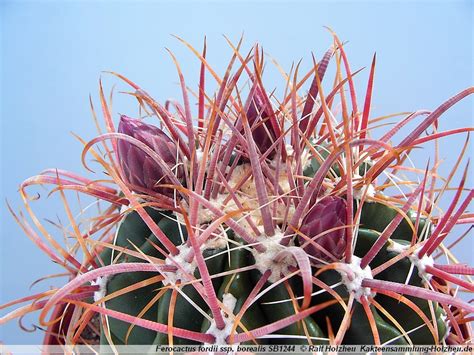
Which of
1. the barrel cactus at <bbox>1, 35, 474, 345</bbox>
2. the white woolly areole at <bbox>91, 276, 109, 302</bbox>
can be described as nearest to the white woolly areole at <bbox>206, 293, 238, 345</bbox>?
the barrel cactus at <bbox>1, 35, 474, 345</bbox>

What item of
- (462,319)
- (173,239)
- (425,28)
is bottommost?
(462,319)

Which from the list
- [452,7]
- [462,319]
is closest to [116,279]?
[462,319]

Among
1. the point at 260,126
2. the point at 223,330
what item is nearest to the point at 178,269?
the point at 223,330

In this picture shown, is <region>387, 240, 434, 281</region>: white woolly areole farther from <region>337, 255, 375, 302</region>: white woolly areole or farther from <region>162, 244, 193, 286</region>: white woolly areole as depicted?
<region>162, 244, 193, 286</region>: white woolly areole

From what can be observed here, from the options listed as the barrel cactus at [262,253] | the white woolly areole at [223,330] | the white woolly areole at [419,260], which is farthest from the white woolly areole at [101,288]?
the white woolly areole at [419,260]

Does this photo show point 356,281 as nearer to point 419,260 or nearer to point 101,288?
point 419,260

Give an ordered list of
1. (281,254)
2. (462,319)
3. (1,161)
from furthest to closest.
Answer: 1. (1,161)
2. (462,319)
3. (281,254)

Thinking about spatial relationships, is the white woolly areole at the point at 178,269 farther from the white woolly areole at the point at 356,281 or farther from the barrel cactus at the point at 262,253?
the white woolly areole at the point at 356,281

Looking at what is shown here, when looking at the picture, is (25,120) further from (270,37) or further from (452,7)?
(452,7)
